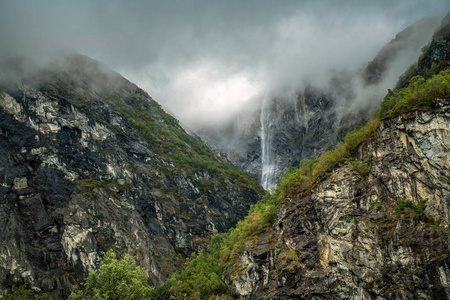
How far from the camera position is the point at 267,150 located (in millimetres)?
151750

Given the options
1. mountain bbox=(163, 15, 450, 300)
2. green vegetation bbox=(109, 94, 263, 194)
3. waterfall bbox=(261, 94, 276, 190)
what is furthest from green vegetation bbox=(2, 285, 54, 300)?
waterfall bbox=(261, 94, 276, 190)

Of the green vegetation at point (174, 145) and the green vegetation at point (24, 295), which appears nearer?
the green vegetation at point (24, 295)

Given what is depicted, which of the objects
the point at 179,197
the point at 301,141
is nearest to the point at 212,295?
the point at 179,197

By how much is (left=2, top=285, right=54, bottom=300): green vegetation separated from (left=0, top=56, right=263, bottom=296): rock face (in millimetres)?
1737

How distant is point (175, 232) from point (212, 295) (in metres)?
38.9

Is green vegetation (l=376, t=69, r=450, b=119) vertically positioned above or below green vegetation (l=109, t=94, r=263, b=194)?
below

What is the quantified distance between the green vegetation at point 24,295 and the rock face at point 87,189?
5.70 ft

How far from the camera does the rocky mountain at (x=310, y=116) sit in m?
105

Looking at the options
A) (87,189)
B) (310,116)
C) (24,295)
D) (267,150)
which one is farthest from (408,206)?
(267,150)

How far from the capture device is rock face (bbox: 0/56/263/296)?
71688 mm

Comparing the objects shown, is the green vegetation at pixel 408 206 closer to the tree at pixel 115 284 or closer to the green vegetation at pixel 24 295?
the tree at pixel 115 284

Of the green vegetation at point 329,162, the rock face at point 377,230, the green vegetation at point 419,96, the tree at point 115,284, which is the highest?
the green vegetation at point 419,96

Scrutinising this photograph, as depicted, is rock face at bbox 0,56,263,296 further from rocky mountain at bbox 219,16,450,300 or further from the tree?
rocky mountain at bbox 219,16,450,300

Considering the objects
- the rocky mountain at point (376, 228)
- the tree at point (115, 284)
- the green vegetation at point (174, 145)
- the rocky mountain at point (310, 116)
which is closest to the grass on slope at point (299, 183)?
the rocky mountain at point (376, 228)
